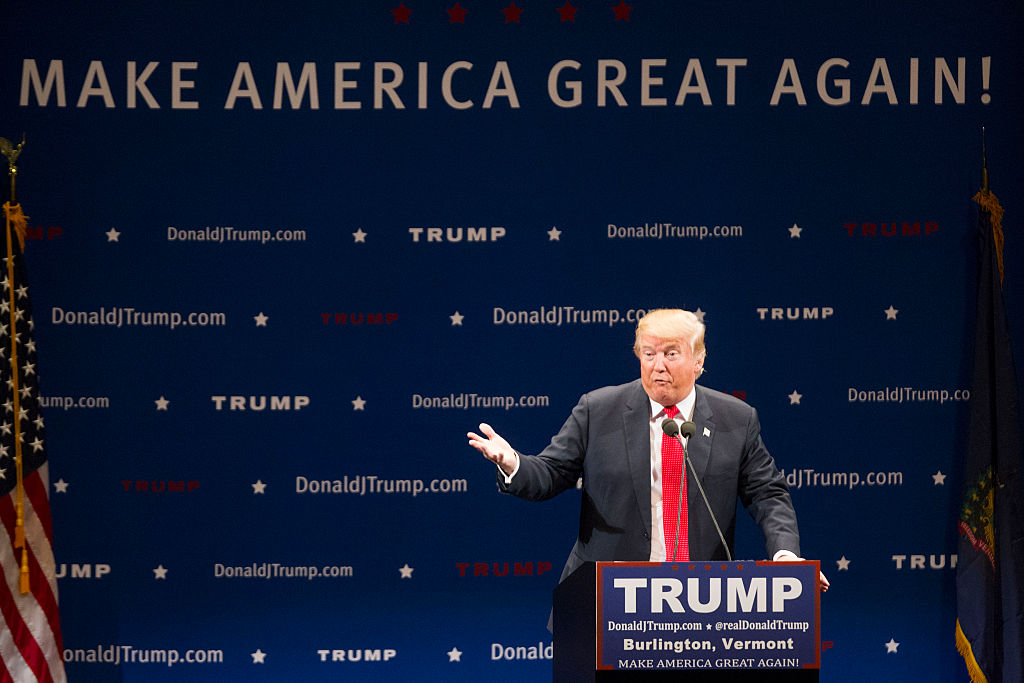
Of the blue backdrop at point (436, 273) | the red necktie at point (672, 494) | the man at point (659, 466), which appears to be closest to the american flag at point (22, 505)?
the blue backdrop at point (436, 273)

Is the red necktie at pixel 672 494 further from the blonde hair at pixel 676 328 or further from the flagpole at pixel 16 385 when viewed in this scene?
the flagpole at pixel 16 385

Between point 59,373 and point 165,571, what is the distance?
905 mm

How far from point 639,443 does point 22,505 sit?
226 centimetres

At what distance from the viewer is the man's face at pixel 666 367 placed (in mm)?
3033

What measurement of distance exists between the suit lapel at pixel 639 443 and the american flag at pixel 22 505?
2.22m

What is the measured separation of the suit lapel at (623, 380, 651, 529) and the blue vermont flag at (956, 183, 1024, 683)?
1.64 m

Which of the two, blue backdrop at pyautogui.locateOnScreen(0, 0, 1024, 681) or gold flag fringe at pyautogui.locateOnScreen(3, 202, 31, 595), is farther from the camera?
blue backdrop at pyautogui.locateOnScreen(0, 0, 1024, 681)

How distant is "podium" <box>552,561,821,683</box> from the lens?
2322 millimetres

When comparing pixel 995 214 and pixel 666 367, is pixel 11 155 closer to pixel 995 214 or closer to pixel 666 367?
pixel 666 367

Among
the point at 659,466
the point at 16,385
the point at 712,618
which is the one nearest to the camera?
the point at 712,618

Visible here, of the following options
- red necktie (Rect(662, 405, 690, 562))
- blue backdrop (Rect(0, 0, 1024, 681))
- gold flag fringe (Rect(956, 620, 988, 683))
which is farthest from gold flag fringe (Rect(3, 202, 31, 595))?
gold flag fringe (Rect(956, 620, 988, 683))

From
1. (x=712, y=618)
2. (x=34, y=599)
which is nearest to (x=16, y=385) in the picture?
(x=34, y=599)

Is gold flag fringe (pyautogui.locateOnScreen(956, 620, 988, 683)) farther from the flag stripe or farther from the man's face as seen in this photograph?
the flag stripe

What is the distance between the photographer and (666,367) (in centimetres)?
304
